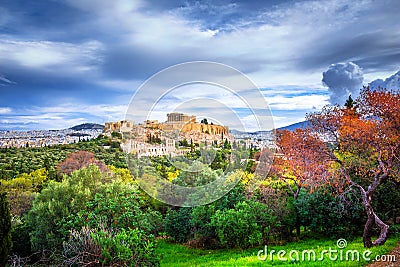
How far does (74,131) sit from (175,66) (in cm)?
4156

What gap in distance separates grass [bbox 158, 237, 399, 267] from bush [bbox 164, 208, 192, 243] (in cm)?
44

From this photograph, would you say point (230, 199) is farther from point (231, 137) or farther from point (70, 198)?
point (70, 198)

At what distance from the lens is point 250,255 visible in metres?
11.0

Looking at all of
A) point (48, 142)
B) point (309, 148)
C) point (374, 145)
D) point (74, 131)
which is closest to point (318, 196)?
point (309, 148)

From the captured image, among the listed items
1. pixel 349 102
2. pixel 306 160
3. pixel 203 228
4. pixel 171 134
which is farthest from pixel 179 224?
pixel 349 102

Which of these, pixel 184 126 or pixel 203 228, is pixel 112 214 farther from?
pixel 184 126

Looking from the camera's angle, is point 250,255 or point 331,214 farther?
point 331,214

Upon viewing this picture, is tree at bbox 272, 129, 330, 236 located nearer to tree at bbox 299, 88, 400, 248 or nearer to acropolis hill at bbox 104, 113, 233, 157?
tree at bbox 299, 88, 400, 248

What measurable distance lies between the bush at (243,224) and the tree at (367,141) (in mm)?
2727

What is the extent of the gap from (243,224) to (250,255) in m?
1.10

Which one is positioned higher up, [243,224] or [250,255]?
[243,224]

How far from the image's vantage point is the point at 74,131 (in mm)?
48406

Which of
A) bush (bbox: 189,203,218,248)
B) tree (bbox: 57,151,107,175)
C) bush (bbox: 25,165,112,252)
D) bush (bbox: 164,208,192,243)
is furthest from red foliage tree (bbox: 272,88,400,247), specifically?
tree (bbox: 57,151,107,175)

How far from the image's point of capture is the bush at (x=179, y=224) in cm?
1402
